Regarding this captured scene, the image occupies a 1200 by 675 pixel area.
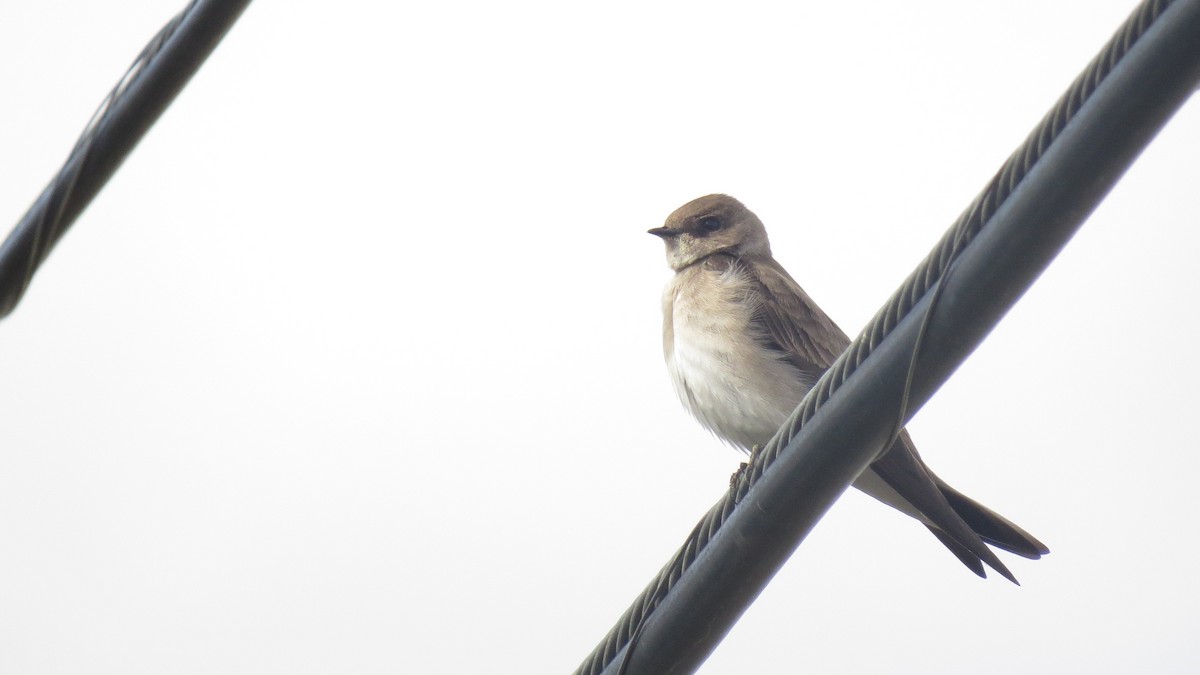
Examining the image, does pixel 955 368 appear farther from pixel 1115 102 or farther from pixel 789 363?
pixel 789 363

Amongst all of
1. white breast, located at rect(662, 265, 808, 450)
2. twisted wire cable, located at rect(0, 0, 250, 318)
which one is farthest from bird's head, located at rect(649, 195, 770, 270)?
twisted wire cable, located at rect(0, 0, 250, 318)

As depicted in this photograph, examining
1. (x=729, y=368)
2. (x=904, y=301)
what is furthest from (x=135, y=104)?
(x=729, y=368)

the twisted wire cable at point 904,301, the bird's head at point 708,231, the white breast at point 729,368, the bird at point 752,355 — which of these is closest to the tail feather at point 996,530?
the bird at point 752,355

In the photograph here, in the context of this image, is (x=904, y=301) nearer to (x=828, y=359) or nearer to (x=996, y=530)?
(x=996, y=530)

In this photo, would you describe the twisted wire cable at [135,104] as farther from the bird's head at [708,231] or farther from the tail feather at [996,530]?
the bird's head at [708,231]

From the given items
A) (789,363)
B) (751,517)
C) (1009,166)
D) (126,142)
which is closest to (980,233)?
(1009,166)

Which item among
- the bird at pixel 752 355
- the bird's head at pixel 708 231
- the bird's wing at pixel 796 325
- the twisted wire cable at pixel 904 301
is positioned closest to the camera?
the twisted wire cable at pixel 904 301

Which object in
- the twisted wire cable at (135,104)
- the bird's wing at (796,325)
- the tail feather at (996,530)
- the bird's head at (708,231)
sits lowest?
the twisted wire cable at (135,104)
